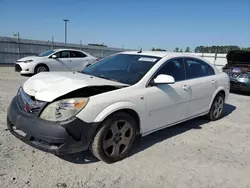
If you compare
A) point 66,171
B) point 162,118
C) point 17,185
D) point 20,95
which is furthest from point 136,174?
point 20,95

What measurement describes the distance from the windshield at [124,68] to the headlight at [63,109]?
3.13ft

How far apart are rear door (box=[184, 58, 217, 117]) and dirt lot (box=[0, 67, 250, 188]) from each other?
0.63m

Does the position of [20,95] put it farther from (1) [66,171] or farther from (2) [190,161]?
(2) [190,161]

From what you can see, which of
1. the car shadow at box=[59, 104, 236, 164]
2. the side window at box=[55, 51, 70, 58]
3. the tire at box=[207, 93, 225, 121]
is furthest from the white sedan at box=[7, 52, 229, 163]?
the side window at box=[55, 51, 70, 58]

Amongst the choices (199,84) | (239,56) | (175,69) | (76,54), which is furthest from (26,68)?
(239,56)

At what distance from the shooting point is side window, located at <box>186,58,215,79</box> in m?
4.39

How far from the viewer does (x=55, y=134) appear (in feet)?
8.56

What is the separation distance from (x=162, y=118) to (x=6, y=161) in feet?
7.70

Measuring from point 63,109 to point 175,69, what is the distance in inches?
88.2

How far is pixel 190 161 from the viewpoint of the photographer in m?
3.35

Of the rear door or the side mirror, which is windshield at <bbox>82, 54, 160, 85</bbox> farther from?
the rear door

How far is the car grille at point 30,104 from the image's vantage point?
279 centimetres

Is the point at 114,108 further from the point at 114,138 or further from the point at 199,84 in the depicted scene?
the point at 199,84

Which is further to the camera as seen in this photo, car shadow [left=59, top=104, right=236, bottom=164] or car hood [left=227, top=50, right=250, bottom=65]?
car hood [left=227, top=50, right=250, bottom=65]
